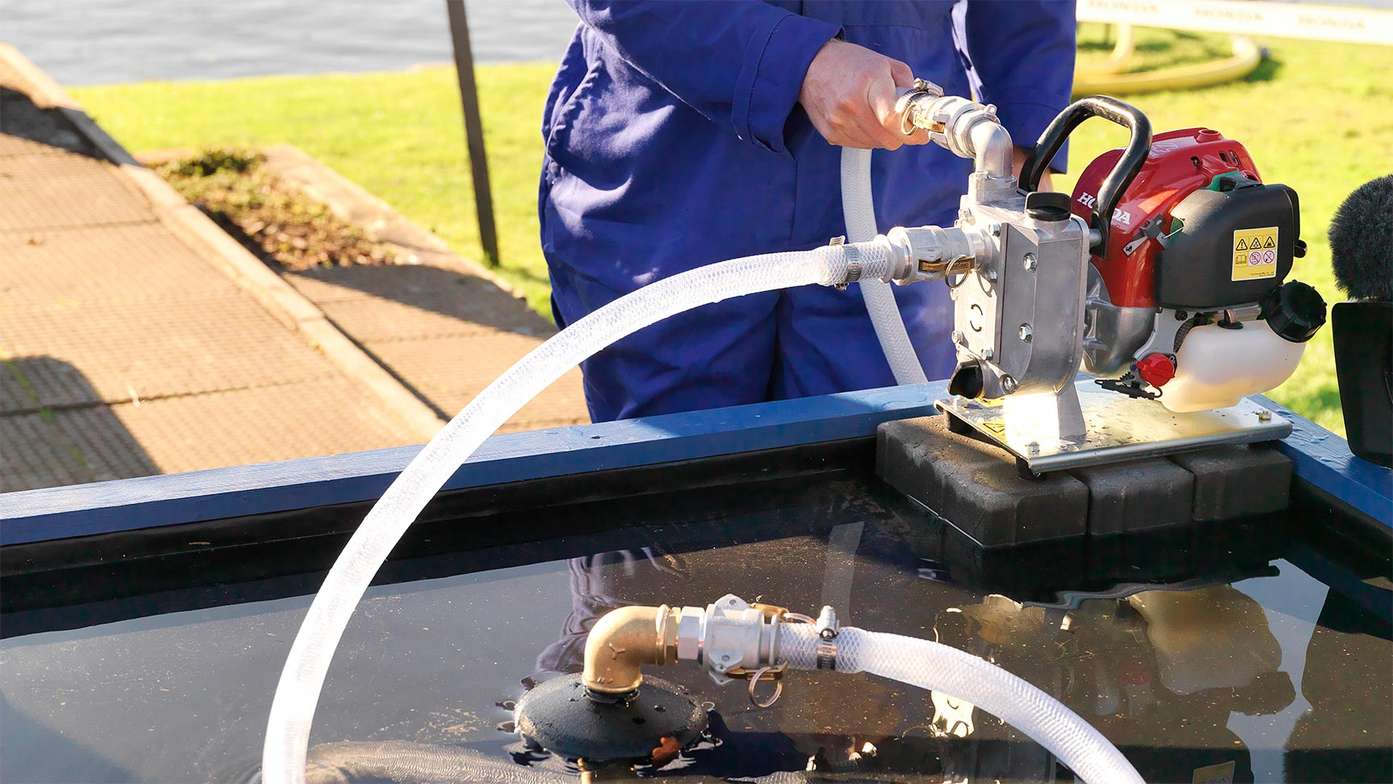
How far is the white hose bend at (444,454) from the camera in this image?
895 millimetres

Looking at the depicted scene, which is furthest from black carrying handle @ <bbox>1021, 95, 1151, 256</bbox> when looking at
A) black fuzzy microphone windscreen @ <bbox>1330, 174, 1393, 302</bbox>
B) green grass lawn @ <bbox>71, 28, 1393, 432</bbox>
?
green grass lawn @ <bbox>71, 28, 1393, 432</bbox>

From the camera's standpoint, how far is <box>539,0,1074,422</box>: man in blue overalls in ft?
5.06

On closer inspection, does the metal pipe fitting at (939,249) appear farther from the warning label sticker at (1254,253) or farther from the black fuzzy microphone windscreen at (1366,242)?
the black fuzzy microphone windscreen at (1366,242)

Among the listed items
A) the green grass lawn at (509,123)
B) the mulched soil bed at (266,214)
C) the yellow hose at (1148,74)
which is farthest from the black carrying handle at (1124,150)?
the yellow hose at (1148,74)

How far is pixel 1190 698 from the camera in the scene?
3.39 ft

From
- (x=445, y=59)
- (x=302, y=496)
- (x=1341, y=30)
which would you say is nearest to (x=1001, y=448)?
(x=302, y=496)

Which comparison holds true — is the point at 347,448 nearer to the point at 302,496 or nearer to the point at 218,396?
the point at 218,396

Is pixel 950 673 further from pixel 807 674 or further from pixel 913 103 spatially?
pixel 913 103

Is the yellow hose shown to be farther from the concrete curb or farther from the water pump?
the water pump

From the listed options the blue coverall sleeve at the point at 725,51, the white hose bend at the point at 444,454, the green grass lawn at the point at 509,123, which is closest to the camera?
the white hose bend at the point at 444,454

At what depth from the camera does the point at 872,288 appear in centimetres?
158

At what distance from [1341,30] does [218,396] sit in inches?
124

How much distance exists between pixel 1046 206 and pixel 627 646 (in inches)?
18.2

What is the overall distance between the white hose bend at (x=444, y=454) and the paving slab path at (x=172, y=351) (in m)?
2.19
